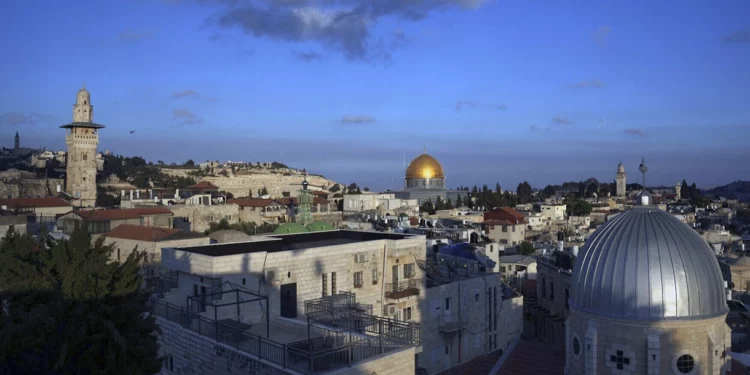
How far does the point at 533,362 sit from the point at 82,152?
5591 centimetres

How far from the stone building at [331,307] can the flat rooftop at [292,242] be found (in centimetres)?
4

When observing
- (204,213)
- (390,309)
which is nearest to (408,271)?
(390,309)

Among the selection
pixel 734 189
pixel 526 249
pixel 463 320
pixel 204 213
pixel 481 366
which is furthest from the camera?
pixel 734 189

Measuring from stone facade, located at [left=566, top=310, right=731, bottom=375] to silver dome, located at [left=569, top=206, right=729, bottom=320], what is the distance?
212 millimetres

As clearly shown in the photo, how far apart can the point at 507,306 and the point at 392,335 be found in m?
13.9

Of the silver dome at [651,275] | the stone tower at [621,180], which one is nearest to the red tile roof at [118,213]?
the silver dome at [651,275]

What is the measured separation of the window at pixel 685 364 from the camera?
520 inches

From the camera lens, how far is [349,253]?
18531 millimetres

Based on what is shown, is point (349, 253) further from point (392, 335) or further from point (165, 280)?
point (392, 335)

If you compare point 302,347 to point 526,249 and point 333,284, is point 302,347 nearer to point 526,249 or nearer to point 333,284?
point 333,284

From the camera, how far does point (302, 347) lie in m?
11.9

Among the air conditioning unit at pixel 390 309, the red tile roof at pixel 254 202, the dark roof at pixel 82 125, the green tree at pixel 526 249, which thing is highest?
the dark roof at pixel 82 125

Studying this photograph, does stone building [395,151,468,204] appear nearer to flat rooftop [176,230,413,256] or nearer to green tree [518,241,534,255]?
green tree [518,241,534,255]

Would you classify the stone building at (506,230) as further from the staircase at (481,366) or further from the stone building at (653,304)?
the stone building at (653,304)
